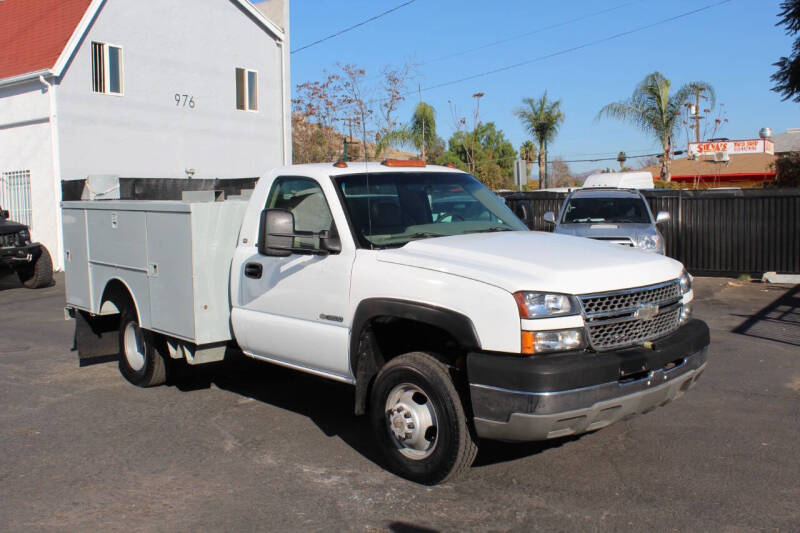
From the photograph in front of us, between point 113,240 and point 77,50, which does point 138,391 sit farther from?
point 77,50

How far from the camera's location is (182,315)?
21.0 feet

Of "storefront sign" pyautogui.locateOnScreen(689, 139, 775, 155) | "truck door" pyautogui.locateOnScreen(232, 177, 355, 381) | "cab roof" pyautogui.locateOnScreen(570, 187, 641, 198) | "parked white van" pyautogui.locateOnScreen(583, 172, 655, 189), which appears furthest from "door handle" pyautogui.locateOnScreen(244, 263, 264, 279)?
"storefront sign" pyautogui.locateOnScreen(689, 139, 775, 155)

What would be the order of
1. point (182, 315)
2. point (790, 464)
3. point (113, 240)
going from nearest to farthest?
point (790, 464)
point (182, 315)
point (113, 240)

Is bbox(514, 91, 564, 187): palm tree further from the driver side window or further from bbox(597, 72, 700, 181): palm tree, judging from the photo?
the driver side window

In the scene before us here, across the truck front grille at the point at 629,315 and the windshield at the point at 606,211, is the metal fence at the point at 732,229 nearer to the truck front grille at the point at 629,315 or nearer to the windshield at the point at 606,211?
the windshield at the point at 606,211

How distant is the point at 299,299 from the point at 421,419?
54.4 inches

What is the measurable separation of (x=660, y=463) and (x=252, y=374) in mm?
4313

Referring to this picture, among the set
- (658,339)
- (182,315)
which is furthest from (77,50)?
(658,339)

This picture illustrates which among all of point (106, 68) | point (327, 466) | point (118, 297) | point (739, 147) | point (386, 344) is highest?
point (106, 68)

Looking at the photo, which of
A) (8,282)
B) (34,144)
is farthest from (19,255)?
(34,144)

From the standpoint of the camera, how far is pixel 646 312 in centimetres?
474

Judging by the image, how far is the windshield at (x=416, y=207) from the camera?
5.52m

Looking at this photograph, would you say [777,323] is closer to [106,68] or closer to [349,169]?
[349,169]

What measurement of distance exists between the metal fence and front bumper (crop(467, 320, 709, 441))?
1055cm
